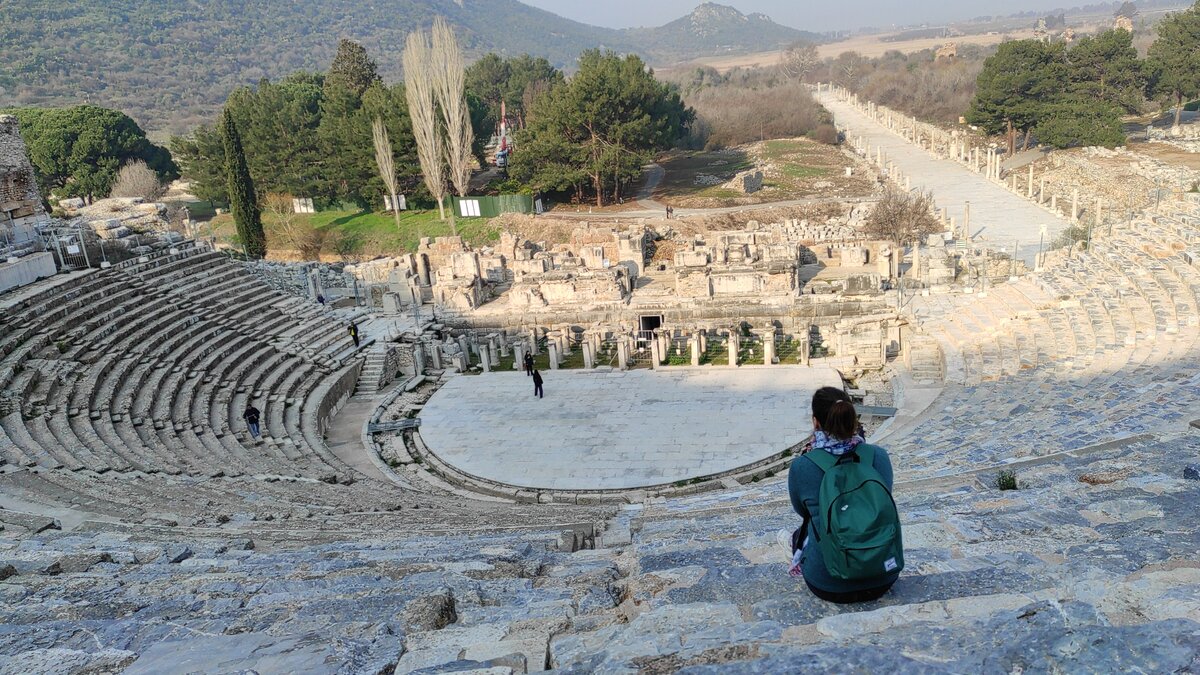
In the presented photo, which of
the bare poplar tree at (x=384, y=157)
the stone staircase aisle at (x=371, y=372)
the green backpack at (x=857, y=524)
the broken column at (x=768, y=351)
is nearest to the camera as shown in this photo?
the green backpack at (x=857, y=524)

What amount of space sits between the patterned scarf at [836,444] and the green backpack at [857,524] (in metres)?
0.15

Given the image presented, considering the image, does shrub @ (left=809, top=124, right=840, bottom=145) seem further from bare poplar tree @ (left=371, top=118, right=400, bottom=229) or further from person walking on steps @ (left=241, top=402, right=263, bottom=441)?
person walking on steps @ (left=241, top=402, right=263, bottom=441)

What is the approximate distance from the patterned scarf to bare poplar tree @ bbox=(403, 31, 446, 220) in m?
38.6

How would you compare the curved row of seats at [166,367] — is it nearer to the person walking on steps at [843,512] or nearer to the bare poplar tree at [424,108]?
the person walking on steps at [843,512]

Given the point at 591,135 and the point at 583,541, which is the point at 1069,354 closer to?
the point at 583,541

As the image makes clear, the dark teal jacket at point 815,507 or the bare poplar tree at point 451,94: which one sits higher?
the bare poplar tree at point 451,94

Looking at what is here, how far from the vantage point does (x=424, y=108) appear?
39.3 m

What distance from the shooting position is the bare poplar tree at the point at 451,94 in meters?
39.8

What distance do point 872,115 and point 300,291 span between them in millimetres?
64388

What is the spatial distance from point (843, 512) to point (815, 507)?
0.31 meters

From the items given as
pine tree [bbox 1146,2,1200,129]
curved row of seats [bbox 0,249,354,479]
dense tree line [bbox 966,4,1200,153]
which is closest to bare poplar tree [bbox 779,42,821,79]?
pine tree [bbox 1146,2,1200,129]

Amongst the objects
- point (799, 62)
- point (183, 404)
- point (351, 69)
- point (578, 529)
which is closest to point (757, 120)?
point (351, 69)

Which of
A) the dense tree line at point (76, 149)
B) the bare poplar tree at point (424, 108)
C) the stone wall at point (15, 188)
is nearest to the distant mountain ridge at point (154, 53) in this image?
the dense tree line at point (76, 149)

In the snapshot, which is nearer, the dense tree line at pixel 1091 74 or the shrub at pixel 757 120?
the dense tree line at pixel 1091 74
